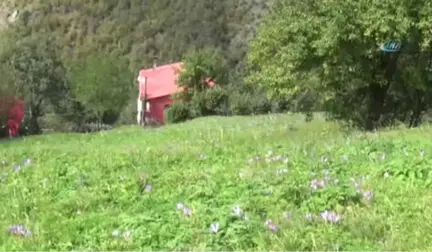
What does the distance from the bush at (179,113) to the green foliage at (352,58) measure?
1330 inches

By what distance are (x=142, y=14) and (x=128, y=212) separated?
113 metres

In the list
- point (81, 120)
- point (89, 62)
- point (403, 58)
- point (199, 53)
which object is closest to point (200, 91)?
point (199, 53)

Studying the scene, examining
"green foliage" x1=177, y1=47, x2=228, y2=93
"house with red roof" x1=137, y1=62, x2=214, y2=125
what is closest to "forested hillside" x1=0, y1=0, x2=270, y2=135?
"house with red roof" x1=137, y1=62, x2=214, y2=125

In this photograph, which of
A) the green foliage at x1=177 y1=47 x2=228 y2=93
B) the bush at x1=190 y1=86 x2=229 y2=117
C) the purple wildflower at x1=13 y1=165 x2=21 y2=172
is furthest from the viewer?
the green foliage at x1=177 y1=47 x2=228 y2=93

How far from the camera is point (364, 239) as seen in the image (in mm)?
4379

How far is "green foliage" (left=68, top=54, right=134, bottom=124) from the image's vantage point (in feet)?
235

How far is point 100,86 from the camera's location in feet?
235

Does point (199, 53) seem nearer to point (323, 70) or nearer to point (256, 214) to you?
point (323, 70)

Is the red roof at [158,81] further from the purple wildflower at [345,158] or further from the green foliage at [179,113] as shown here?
the purple wildflower at [345,158]

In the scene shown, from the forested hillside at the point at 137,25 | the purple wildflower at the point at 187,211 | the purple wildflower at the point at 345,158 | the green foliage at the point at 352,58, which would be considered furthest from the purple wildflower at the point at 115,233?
the forested hillside at the point at 137,25

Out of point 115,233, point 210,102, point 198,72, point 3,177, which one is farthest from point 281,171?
point 198,72

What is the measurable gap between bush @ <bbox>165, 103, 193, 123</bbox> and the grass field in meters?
47.4

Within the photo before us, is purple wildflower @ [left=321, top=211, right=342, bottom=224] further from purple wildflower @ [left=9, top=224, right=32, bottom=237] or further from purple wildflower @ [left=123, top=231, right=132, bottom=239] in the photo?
purple wildflower @ [left=9, top=224, right=32, bottom=237]

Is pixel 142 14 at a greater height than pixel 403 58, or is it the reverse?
pixel 142 14
